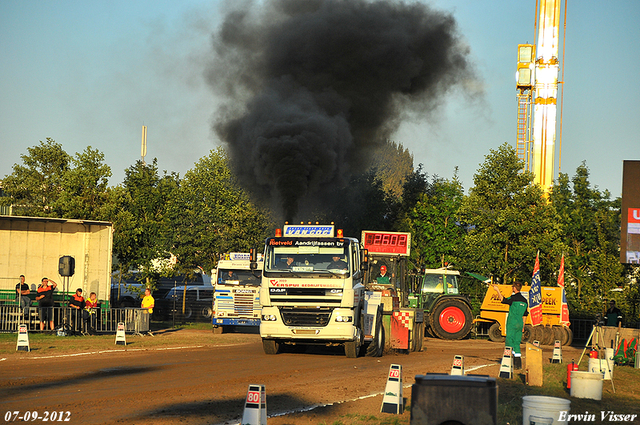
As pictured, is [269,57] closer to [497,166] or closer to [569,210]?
[497,166]

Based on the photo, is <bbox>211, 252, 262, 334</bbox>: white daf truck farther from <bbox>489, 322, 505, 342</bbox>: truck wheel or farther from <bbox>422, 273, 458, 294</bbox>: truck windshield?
<bbox>489, 322, 505, 342</bbox>: truck wheel

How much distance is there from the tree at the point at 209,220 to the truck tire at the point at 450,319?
12.0m

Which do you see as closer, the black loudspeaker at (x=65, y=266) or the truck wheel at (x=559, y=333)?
the black loudspeaker at (x=65, y=266)

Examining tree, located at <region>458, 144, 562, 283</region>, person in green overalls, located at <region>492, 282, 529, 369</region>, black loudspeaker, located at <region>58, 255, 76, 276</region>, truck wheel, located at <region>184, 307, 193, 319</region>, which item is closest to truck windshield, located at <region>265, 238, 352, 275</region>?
person in green overalls, located at <region>492, 282, 529, 369</region>

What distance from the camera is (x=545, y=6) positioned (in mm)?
45031

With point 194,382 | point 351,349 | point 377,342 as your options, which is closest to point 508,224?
point 377,342

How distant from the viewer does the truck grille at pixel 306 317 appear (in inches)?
603

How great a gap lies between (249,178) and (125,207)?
7061 mm

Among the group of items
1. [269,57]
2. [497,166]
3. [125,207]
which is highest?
[269,57]

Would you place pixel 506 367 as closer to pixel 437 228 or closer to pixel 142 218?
pixel 437 228

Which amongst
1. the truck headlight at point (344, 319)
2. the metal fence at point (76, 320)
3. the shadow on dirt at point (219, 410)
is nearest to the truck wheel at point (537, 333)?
the truck headlight at point (344, 319)

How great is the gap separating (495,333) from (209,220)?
16.5 m

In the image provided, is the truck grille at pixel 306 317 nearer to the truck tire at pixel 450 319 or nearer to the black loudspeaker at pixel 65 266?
the black loudspeaker at pixel 65 266

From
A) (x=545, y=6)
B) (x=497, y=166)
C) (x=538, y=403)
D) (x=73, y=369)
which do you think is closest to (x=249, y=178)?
(x=497, y=166)
